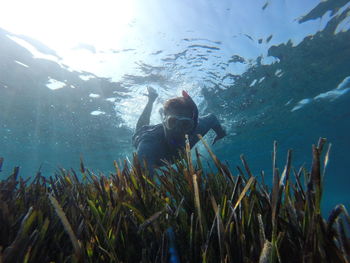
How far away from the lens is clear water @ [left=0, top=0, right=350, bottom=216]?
34.3 feet

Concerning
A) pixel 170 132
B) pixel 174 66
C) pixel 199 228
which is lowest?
pixel 199 228

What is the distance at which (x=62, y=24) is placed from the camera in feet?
34.3

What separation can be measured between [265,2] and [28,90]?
15.8 m

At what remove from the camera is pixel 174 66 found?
500 inches

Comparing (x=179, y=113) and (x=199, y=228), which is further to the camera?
A: (x=179, y=113)

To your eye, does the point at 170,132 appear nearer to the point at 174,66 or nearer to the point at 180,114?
the point at 180,114

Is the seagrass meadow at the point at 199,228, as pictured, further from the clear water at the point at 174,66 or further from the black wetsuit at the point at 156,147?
the clear water at the point at 174,66

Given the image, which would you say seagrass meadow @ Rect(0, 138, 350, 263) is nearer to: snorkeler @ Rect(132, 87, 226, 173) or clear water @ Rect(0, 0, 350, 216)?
snorkeler @ Rect(132, 87, 226, 173)

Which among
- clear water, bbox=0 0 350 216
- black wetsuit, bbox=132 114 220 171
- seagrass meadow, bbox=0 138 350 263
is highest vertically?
clear water, bbox=0 0 350 216

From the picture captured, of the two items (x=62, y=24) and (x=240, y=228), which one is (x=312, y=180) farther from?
(x=62, y=24)

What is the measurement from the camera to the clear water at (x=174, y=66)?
10469 millimetres

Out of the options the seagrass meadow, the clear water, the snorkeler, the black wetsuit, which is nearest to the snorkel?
the snorkeler

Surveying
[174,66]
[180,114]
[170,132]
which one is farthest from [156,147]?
[174,66]

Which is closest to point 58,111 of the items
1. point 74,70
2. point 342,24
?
point 74,70
